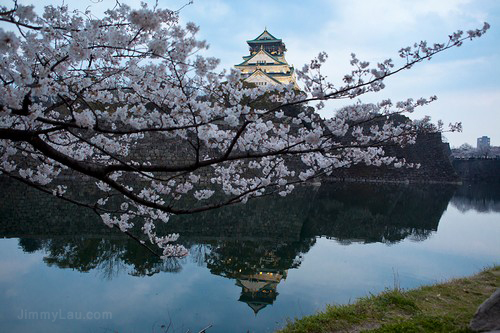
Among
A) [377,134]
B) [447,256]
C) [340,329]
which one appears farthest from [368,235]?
[377,134]

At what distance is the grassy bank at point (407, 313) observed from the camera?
2811 mm

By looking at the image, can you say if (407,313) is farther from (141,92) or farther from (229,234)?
(229,234)

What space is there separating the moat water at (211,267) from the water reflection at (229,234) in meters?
0.02

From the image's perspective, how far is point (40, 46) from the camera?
1.54 meters

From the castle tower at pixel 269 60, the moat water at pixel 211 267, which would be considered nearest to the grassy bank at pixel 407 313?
the moat water at pixel 211 267

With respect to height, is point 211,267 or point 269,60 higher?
point 269,60

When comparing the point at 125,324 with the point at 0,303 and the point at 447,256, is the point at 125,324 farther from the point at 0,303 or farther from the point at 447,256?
the point at 447,256

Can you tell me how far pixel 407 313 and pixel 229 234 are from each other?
16.5 ft

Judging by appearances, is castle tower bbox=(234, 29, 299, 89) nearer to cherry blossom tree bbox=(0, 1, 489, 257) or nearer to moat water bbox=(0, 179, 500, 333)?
moat water bbox=(0, 179, 500, 333)

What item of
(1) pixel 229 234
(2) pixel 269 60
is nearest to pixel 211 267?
(1) pixel 229 234

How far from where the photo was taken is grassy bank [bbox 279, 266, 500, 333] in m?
2.81

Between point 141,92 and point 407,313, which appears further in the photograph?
point 407,313

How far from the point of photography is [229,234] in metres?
7.95

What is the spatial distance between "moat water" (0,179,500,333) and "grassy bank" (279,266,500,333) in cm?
78
